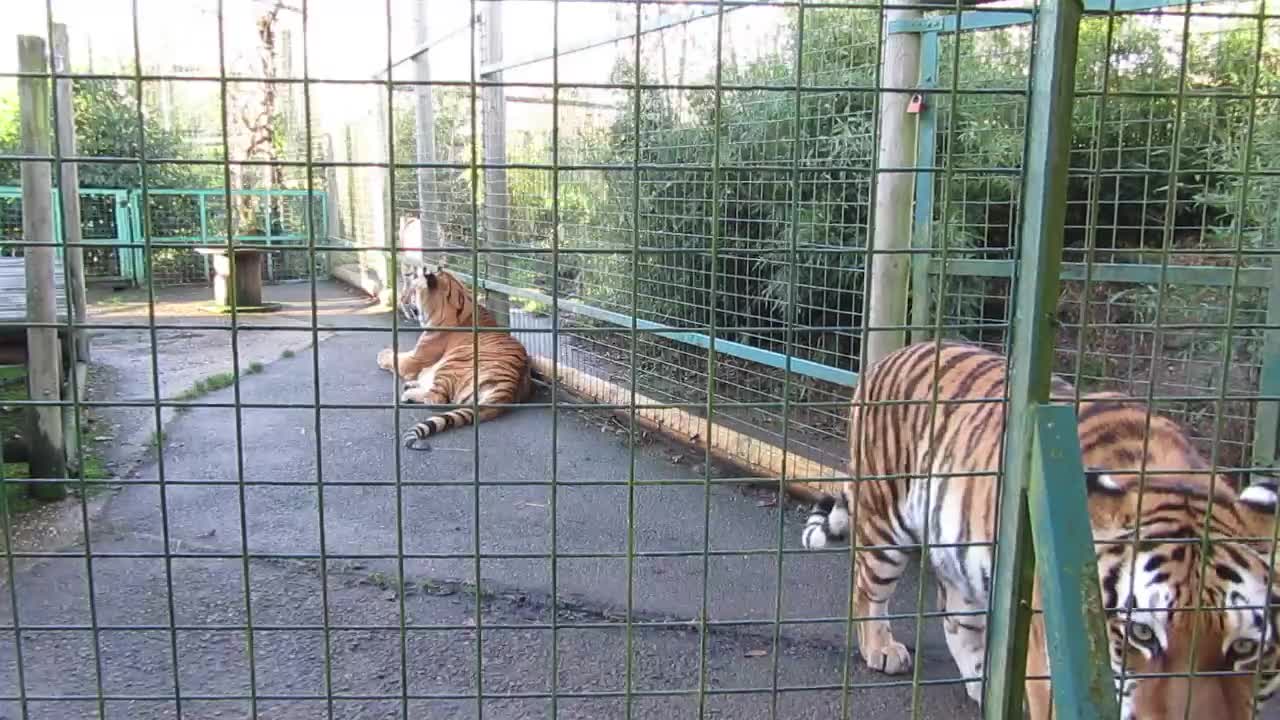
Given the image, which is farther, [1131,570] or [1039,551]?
[1131,570]

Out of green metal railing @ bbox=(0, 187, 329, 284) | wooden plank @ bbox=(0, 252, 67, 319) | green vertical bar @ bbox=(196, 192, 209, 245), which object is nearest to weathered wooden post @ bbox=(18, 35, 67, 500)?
wooden plank @ bbox=(0, 252, 67, 319)

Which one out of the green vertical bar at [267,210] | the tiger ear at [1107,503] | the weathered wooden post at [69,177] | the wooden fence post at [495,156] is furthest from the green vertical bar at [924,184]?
the green vertical bar at [267,210]

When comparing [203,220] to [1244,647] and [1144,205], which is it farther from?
[1244,647]

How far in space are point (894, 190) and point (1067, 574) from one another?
2911mm

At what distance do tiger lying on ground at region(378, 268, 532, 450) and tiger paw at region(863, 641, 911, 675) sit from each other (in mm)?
3544

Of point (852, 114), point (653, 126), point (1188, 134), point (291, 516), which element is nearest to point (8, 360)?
point (291, 516)

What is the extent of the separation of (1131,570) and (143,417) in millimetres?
6166

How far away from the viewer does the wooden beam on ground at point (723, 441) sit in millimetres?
4930

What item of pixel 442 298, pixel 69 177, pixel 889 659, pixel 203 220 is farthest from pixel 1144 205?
pixel 203 220

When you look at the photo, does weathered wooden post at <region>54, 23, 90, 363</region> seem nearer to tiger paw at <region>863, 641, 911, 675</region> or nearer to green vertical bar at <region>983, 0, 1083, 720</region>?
tiger paw at <region>863, 641, 911, 675</region>

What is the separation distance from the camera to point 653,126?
21.4ft

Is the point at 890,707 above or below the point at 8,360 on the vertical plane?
below

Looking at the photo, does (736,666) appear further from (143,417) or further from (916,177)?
(143,417)

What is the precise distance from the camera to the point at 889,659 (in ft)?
11.1
